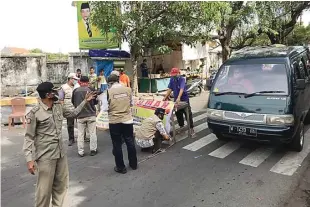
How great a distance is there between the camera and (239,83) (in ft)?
19.6

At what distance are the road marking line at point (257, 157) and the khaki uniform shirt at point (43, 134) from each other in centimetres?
347

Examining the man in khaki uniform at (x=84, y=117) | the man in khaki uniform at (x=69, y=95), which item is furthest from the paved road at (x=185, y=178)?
the man in khaki uniform at (x=69, y=95)

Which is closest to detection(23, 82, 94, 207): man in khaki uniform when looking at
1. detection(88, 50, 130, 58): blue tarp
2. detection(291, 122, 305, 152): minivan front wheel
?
detection(291, 122, 305, 152): minivan front wheel

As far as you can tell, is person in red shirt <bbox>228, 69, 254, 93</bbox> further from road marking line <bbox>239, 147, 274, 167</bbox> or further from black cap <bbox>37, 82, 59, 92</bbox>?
black cap <bbox>37, 82, 59, 92</bbox>

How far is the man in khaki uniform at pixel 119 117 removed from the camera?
5.07m

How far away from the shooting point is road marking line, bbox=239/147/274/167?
534cm

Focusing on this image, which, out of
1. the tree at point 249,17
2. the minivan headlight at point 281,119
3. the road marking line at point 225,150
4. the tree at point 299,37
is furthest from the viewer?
the tree at point 299,37

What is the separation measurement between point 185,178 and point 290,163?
203 centimetres

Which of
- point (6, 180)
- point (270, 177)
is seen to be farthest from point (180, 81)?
point (6, 180)

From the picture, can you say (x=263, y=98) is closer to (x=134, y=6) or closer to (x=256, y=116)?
(x=256, y=116)

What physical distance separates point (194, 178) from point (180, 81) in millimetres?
2776

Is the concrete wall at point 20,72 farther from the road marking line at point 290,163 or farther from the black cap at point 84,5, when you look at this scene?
the road marking line at point 290,163

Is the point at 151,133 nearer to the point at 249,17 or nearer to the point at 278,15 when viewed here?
the point at 249,17

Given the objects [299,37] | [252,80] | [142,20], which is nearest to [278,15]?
[142,20]
